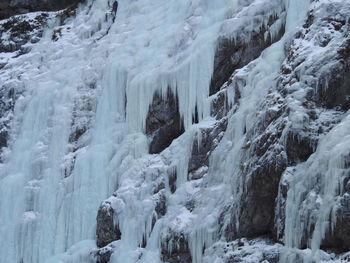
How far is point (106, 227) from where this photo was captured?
47.5ft

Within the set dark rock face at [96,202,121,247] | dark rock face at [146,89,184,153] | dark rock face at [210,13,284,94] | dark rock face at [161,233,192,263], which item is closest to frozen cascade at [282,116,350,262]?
dark rock face at [161,233,192,263]

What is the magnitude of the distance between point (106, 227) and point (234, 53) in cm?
422

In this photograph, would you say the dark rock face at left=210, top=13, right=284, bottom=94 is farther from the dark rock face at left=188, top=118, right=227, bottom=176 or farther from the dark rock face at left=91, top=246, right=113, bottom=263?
the dark rock face at left=91, top=246, right=113, bottom=263

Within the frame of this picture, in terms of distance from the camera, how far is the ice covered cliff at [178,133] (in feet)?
36.7

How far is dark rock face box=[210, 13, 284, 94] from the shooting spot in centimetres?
1424

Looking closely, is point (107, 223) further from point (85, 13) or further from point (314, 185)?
point (85, 13)

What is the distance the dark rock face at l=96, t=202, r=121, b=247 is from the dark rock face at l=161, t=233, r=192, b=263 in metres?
1.57

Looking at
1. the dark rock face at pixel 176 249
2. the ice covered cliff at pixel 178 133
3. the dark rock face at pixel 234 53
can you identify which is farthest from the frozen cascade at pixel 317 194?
the dark rock face at pixel 234 53

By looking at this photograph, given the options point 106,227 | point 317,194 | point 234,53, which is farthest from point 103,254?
point 317,194

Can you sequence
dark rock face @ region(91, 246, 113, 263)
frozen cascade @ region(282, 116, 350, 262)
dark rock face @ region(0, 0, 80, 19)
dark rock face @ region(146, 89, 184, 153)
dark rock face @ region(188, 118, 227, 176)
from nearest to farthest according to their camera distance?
frozen cascade @ region(282, 116, 350, 262) < dark rock face @ region(188, 118, 227, 176) < dark rock face @ region(91, 246, 113, 263) < dark rock face @ region(146, 89, 184, 153) < dark rock face @ region(0, 0, 80, 19)

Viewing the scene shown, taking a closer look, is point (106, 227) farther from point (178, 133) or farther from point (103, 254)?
point (178, 133)

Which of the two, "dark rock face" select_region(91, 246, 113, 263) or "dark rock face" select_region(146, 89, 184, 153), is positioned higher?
"dark rock face" select_region(146, 89, 184, 153)

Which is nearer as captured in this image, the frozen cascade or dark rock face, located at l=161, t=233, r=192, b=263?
the frozen cascade

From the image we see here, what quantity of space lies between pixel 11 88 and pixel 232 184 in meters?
8.78
